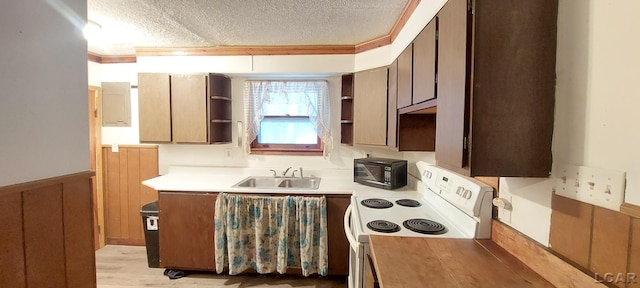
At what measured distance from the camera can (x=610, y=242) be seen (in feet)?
2.30

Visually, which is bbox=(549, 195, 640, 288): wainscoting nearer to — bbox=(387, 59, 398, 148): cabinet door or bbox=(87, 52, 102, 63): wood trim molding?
bbox=(387, 59, 398, 148): cabinet door

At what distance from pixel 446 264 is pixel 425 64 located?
0.97 metres

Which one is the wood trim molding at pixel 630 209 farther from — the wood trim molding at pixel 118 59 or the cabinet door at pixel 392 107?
the wood trim molding at pixel 118 59

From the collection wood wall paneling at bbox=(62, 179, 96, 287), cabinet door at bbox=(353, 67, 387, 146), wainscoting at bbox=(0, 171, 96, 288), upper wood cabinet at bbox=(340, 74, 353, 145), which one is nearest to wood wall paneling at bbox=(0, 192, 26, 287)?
wainscoting at bbox=(0, 171, 96, 288)

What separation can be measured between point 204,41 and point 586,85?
9.23ft

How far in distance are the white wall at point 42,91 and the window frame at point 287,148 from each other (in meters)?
1.71

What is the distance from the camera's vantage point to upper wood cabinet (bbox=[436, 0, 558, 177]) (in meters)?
0.88

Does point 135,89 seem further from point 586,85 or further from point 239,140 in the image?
point 586,85

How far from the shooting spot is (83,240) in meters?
1.31

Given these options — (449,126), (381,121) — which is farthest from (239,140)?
(449,126)

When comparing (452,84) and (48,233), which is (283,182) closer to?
(48,233)

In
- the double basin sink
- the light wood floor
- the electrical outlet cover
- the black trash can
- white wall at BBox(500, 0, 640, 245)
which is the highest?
white wall at BBox(500, 0, 640, 245)

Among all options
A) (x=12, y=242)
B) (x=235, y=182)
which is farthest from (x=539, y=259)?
(x=235, y=182)

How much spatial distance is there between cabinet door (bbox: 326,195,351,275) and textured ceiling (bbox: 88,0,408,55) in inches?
59.6
